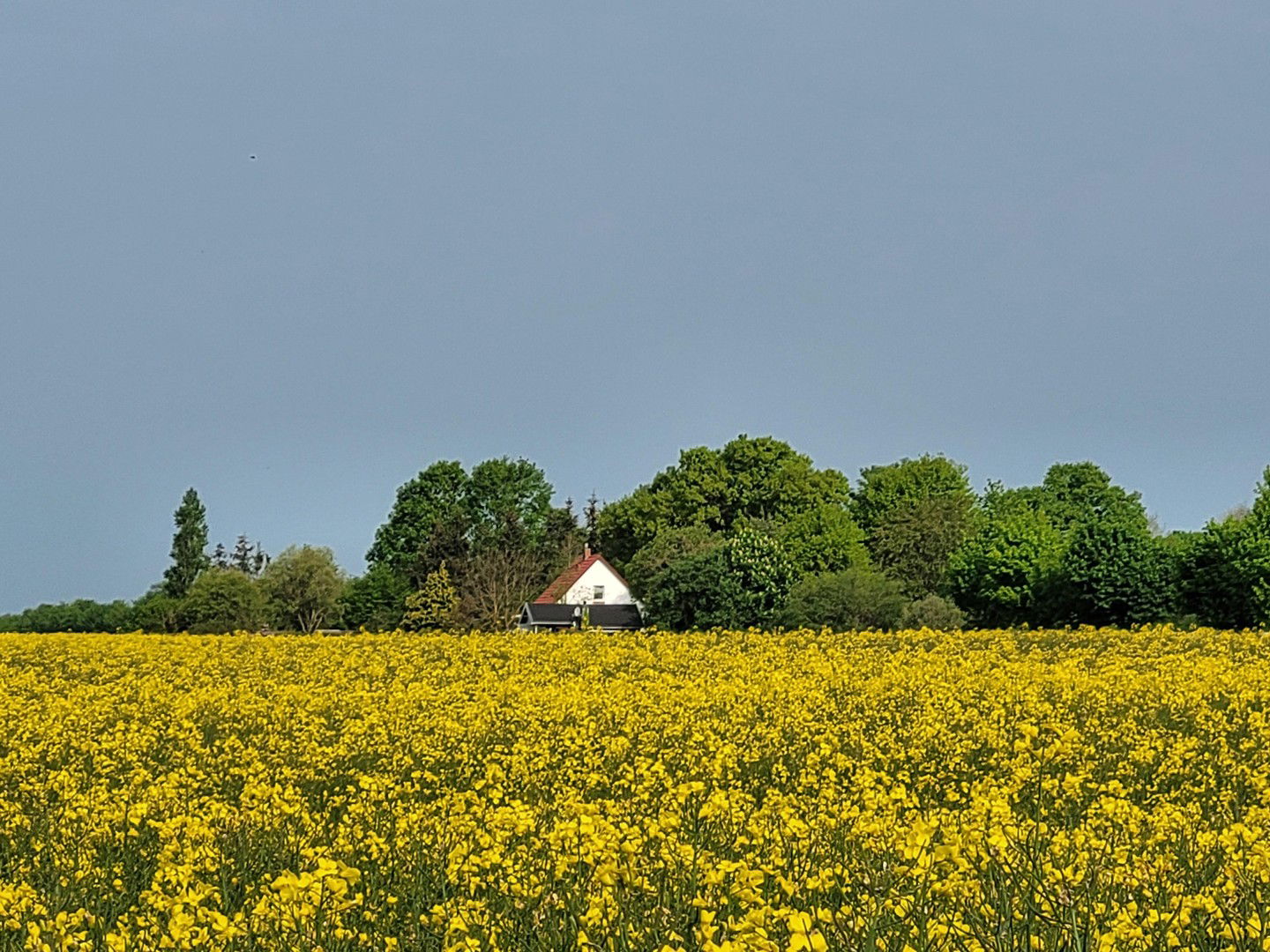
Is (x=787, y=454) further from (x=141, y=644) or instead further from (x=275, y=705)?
(x=275, y=705)

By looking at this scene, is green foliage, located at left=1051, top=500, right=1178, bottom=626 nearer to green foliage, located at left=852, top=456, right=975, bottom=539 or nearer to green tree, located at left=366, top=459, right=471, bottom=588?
green foliage, located at left=852, top=456, right=975, bottom=539

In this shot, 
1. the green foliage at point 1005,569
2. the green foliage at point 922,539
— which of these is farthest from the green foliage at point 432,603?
the green foliage at point 1005,569

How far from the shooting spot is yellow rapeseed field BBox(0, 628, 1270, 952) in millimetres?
4809

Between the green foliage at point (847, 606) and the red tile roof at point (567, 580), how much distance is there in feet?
122

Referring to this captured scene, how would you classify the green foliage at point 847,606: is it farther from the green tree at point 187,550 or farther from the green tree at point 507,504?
the green tree at point 187,550

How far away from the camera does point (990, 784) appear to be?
9.68 meters

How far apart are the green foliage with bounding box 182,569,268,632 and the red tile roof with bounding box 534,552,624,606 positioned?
15.2 m

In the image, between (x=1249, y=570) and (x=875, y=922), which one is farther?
(x=1249, y=570)

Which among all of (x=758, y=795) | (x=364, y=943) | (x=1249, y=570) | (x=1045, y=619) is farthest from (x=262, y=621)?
(x=364, y=943)

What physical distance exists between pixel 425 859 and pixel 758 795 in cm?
441

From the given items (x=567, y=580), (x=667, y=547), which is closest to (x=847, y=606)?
(x=667, y=547)

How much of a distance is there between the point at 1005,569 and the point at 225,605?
36851mm

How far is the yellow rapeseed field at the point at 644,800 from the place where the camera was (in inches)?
189

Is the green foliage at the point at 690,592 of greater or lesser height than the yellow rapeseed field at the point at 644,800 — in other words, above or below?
above
